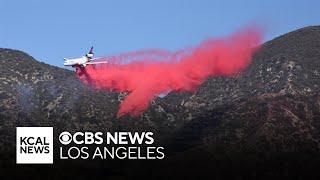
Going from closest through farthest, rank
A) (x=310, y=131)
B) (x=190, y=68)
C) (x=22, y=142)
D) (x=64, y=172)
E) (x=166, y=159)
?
(x=22, y=142), (x=190, y=68), (x=64, y=172), (x=166, y=159), (x=310, y=131)

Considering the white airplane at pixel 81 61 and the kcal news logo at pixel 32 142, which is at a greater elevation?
the white airplane at pixel 81 61

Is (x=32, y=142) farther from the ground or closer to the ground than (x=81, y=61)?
closer to the ground

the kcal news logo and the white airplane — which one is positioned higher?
the white airplane

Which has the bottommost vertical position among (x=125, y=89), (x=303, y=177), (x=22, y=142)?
(x=303, y=177)

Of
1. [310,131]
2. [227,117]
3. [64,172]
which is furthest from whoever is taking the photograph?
[227,117]

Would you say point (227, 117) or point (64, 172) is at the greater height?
point (227, 117)

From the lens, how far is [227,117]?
195625 mm

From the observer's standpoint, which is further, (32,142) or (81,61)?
(81,61)

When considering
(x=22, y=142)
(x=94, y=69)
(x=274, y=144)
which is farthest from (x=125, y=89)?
(x=274, y=144)

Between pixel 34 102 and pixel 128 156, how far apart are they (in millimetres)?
57300

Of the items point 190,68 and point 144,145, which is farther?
point 144,145

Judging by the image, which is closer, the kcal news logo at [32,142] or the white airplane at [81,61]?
the kcal news logo at [32,142]

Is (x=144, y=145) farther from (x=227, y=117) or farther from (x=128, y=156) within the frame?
(x=227, y=117)

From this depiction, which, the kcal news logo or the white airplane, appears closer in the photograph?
the kcal news logo
